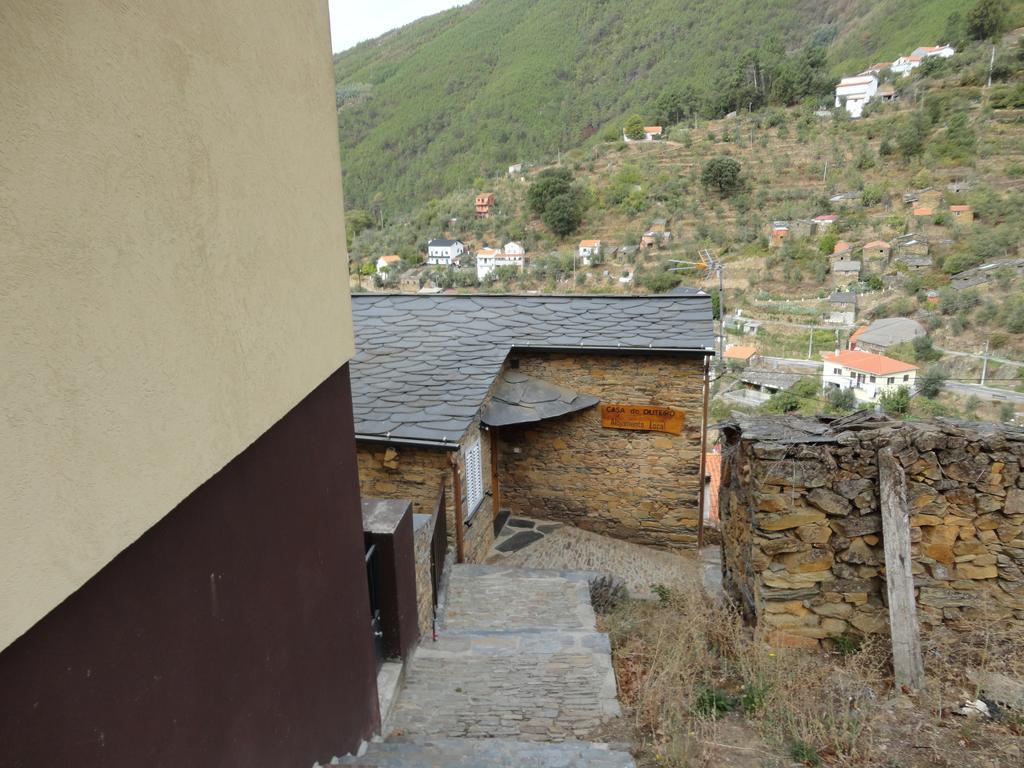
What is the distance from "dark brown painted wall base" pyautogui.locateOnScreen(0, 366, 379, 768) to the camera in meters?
1.38

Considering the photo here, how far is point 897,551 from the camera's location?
4.89 metres

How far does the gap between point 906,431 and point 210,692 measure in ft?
17.0

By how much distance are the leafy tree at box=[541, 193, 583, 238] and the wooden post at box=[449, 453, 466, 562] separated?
4296 centimetres

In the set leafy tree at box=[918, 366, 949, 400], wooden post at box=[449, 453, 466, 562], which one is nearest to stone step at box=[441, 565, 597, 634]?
wooden post at box=[449, 453, 466, 562]

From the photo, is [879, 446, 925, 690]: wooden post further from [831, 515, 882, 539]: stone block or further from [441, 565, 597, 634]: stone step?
[441, 565, 597, 634]: stone step

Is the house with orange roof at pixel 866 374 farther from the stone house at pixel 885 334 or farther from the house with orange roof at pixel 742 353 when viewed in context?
the house with orange roof at pixel 742 353

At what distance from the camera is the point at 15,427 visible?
1134mm

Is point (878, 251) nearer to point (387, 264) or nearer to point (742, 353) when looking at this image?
point (742, 353)

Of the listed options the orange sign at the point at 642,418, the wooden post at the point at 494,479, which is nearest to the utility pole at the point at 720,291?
the orange sign at the point at 642,418

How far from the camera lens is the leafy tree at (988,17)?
6209 centimetres

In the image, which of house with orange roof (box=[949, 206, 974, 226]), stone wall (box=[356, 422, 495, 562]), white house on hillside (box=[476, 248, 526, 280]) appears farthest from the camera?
white house on hillside (box=[476, 248, 526, 280])

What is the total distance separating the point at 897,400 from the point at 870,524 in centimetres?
2517

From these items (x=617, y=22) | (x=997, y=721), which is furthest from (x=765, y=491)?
(x=617, y=22)

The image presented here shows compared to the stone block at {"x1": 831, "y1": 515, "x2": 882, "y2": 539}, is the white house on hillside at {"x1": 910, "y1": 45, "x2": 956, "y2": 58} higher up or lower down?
higher up
